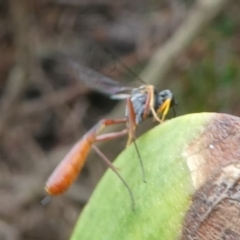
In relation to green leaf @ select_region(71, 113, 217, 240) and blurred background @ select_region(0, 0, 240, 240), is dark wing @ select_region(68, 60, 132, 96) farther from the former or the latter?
blurred background @ select_region(0, 0, 240, 240)

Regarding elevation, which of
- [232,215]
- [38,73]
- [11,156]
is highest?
[232,215]

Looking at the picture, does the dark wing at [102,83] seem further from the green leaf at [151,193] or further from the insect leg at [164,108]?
the green leaf at [151,193]

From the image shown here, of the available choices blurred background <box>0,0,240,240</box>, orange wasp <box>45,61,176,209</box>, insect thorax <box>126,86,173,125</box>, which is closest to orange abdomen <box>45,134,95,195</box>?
orange wasp <box>45,61,176,209</box>

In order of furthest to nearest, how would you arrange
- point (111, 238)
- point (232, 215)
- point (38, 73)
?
point (38, 73) → point (111, 238) → point (232, 215)

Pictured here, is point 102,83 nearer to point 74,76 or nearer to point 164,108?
point 164,108

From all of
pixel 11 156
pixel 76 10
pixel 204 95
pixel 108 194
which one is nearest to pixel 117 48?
pixel 76 10

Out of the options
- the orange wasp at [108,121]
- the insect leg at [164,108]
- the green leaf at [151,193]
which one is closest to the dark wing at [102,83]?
the orange wasp at [108,121]

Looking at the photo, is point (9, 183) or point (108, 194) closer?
point (108, 194)

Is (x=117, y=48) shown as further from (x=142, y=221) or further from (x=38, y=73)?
(x=142, y=221)

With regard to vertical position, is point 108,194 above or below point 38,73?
above
